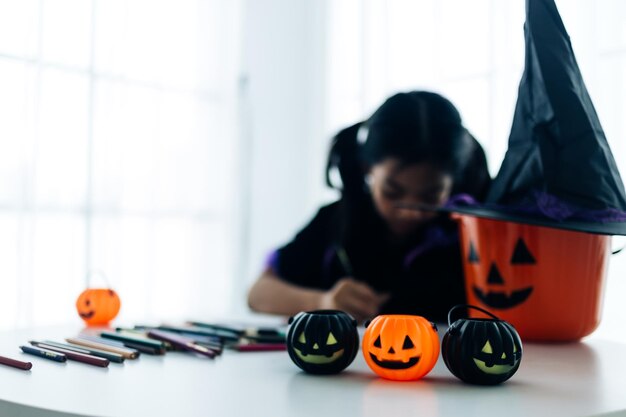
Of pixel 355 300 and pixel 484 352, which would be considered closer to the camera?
pixel 484 352

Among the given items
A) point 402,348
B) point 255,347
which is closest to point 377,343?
point 402,348

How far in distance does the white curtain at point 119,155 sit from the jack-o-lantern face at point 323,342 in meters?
1.14

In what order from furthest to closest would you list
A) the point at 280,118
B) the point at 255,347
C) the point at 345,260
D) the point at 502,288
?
1. the point at 280,118
2. the point at 345,260
3. the point at 502,288
4. the point at 255,347

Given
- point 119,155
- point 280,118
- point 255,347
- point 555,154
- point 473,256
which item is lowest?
point 255,347

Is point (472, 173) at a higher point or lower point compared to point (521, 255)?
higher

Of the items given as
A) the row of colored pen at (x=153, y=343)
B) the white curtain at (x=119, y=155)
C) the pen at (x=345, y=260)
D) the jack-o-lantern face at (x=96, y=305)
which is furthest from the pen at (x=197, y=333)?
the white curtain at (x=119, y=155)

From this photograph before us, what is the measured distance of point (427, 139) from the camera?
46.6 inches

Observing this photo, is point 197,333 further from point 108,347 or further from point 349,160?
point 349,160

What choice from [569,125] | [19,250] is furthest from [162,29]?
[569,125]

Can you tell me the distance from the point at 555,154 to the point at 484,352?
0.39m

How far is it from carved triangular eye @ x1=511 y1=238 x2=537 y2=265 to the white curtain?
1.12 m

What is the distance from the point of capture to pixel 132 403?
1.74 feet

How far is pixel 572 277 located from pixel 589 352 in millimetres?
103

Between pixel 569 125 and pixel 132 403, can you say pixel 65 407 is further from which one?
pixel 569 125
